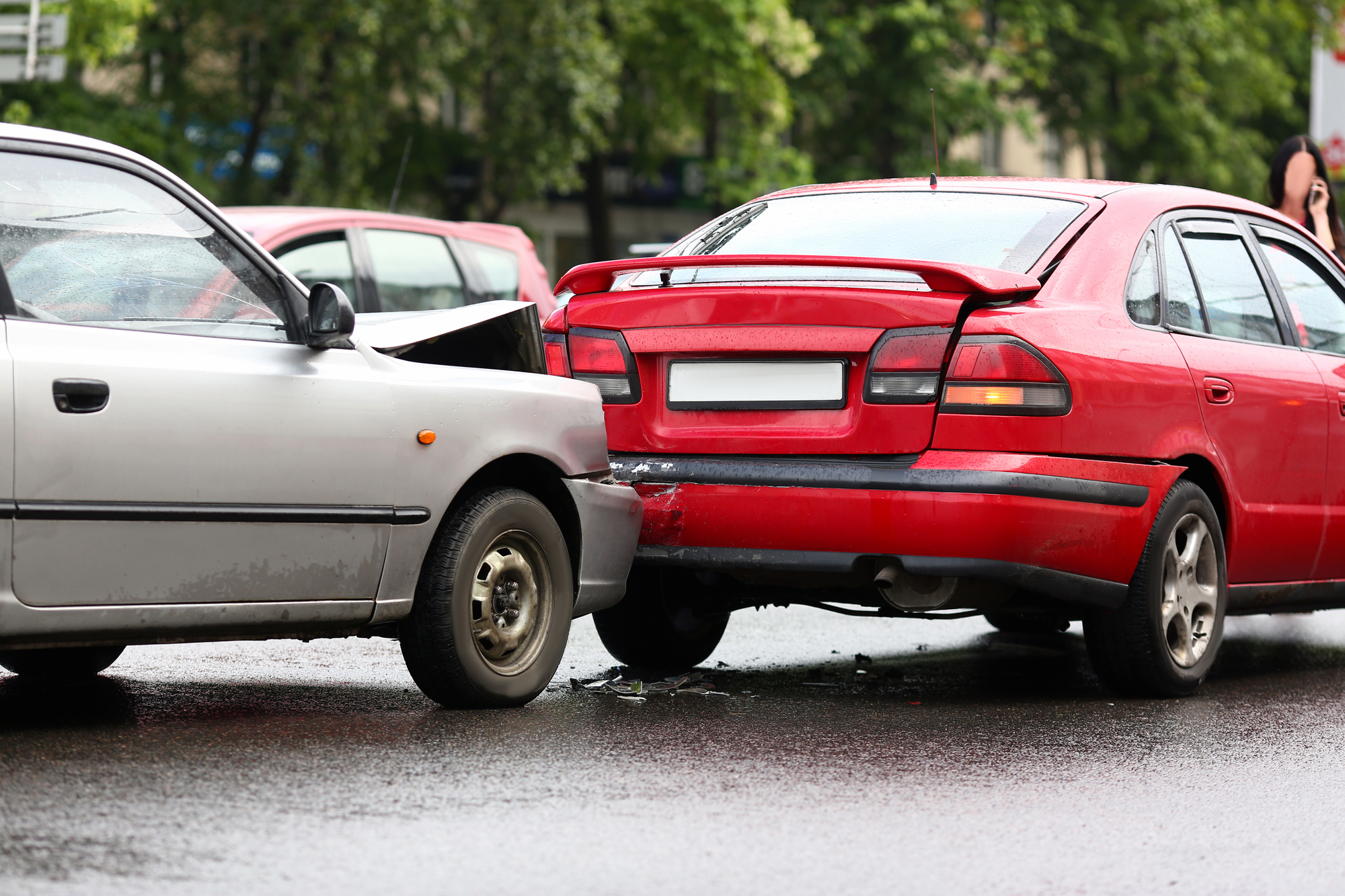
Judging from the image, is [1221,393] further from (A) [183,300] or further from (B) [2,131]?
(B) [2,131]

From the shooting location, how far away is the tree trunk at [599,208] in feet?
100

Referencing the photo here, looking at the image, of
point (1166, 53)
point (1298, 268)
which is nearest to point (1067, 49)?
point (1166, 53)

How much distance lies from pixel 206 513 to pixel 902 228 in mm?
2632

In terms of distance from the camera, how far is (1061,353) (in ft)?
18.9

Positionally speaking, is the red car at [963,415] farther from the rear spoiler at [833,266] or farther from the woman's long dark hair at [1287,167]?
the woman's long dark hair at [1287,167]

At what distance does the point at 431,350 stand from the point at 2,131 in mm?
1358

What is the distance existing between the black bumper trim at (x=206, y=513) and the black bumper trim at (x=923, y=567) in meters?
0.98

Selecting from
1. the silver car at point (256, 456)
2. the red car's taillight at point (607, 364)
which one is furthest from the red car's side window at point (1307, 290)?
the silver car at point (256, 456)

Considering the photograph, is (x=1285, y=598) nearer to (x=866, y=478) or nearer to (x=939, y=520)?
(x=939, y=520)

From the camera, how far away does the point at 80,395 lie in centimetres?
459

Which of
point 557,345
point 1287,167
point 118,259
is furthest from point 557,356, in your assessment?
point 1287,167

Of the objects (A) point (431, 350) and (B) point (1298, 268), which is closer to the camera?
(A) point (431, 350)

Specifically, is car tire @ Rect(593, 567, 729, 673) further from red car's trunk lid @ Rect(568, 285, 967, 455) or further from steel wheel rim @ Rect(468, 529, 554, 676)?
steel wheel rim @ Rect(468, 529, 554, 676)

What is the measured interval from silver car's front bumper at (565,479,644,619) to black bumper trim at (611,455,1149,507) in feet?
0.52
